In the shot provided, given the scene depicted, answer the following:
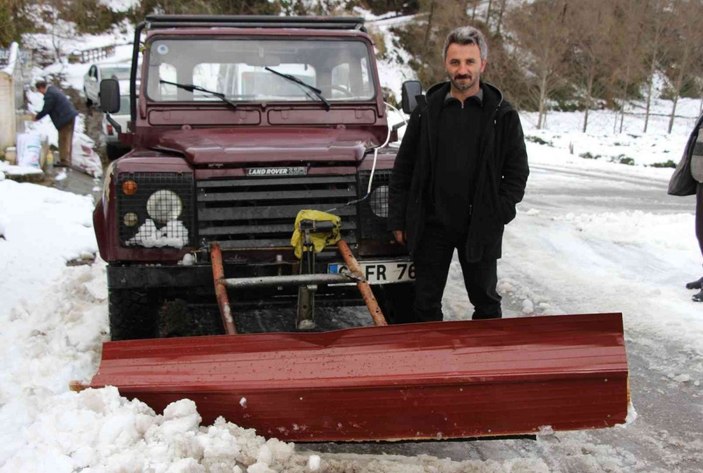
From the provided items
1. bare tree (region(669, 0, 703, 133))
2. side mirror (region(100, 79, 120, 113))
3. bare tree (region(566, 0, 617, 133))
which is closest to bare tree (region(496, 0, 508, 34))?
bare tree (region(566, 0, 617, 133))

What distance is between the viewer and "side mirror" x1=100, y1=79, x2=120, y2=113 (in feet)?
18.7

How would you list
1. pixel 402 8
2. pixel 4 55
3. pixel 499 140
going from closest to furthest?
1. pixel 499 140
2. pixel 4 55
3. pixel 402 8

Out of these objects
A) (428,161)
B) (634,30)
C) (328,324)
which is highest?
(634,30)

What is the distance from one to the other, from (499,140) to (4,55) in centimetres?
1430

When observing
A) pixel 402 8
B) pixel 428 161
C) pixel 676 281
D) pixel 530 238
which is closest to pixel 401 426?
pixel 428 161

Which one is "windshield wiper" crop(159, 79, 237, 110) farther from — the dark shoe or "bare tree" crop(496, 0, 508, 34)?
"bare tree" crop(496, 0, 508, 34)

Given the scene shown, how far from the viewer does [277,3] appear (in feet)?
143

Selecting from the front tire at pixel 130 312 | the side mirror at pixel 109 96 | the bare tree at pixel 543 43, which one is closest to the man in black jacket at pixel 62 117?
the side mirror at pixel 109 96

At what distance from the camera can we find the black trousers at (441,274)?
389 centimetres

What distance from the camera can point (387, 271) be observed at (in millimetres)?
4391

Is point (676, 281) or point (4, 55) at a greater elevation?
point (4, 55)

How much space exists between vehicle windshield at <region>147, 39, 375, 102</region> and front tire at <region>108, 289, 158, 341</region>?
5.36 feet

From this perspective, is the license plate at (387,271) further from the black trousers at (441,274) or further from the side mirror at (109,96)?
the side mirror at (109,96)

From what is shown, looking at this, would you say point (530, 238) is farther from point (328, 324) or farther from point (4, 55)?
point (4, 55)
